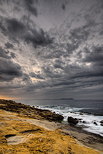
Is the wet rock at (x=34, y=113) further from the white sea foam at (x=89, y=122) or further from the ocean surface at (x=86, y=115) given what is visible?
the white sea foam at (x=89, y=122)

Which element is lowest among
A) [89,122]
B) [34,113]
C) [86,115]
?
[89,122]

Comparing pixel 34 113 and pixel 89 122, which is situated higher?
pixel 34 113

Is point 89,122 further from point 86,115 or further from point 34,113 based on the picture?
point 34,113

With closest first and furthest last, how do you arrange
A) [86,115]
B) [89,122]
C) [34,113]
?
[89,122]
[34,113]
[86,115]

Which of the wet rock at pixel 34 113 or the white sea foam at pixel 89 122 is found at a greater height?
the wet rock at pixel 34 113

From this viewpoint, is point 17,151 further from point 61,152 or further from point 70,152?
point 70,152

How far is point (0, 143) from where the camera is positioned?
7164 mm

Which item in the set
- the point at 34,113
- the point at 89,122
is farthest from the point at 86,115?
the point at 34,113

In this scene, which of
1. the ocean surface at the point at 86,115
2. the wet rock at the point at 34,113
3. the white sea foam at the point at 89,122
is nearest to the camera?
the white sea foam at the point at 89,122

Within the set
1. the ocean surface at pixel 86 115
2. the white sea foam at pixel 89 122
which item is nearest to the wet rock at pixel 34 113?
the ocean surface at pixel 86 115

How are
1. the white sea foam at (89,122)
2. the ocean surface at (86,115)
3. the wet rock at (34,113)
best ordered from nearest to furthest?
the white sea foam at (89,122) → the ocean surface at (86,115) → the wet rock at (34,113)

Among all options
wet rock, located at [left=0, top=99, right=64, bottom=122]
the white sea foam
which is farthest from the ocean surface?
wet rock, located at [left=0, top=99, right=64, bottom=122]

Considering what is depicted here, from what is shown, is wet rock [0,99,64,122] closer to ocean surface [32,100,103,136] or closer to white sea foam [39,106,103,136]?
ocean surface [32,100,103,136]

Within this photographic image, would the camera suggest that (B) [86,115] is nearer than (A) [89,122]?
No
